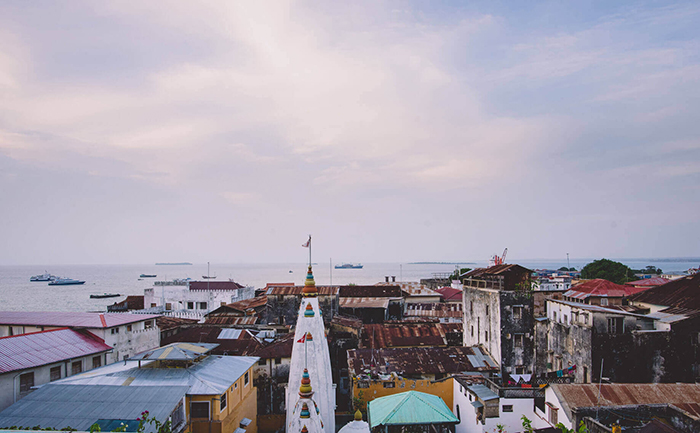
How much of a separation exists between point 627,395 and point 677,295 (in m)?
15.5

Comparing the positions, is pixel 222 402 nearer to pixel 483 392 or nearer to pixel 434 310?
pixel 483 392

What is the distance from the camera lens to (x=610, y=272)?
79.6 metres

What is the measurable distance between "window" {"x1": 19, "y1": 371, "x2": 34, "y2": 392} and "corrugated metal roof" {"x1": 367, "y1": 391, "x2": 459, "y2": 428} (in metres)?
14.0

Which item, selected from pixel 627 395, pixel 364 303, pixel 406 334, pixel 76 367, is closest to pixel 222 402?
pixel 76 367

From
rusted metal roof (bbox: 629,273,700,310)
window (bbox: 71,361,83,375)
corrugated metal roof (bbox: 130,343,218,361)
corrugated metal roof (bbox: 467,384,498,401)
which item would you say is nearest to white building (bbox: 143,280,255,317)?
→ window (bbox: 71,361,83,375)

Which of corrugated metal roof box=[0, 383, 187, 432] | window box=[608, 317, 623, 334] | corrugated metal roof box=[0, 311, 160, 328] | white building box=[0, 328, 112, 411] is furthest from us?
corrugated metal roof box=[0, 311, 160, 328]

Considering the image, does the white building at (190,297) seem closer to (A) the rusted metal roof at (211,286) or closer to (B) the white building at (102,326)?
(A) the rusted metal roof at (211,286)

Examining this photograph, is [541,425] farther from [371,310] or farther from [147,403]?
[371,310]

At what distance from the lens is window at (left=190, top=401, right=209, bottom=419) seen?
16562mm

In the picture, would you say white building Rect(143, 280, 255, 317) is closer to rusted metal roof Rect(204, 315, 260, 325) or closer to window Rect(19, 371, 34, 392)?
rusted metal roof Rect(204, 315, 260, 325)

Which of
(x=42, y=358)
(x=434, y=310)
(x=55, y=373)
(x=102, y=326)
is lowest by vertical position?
(x=434, y=310)

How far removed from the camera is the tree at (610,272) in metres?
77.1

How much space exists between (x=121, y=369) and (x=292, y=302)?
24.2 m

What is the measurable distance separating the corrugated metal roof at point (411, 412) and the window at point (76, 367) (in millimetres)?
14081
